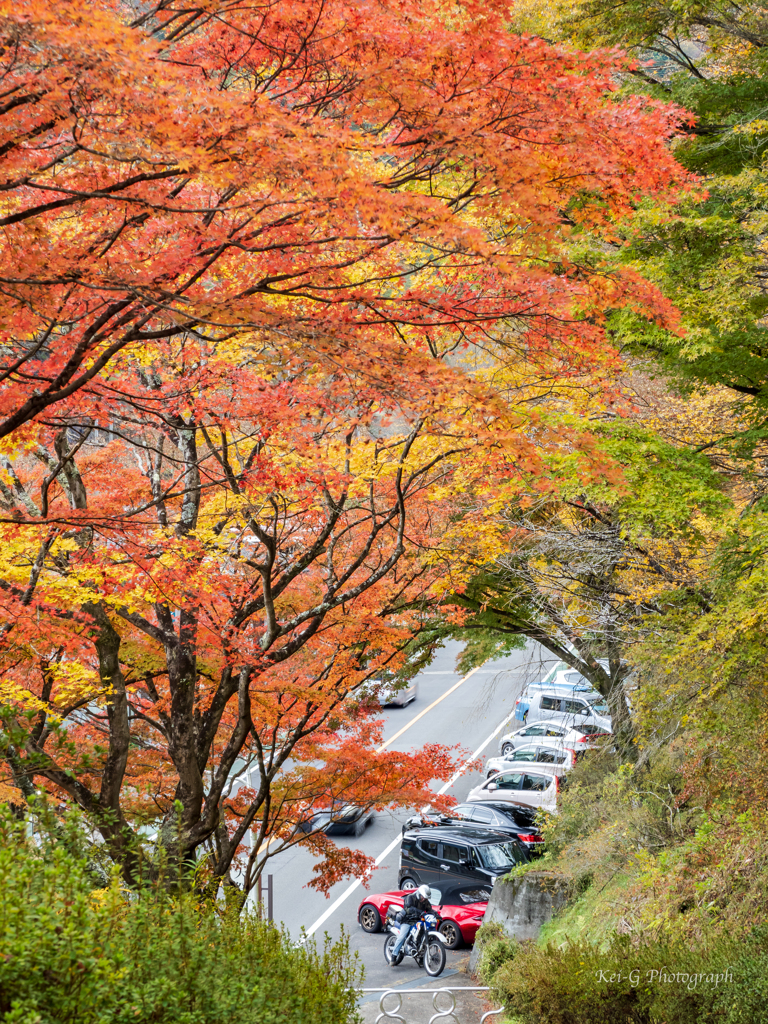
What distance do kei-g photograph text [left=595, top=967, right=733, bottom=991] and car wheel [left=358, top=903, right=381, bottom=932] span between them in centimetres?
1054

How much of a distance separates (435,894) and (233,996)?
1322cm

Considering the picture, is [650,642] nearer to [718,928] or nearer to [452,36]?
[718,928]

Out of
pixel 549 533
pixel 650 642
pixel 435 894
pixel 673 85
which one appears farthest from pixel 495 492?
pixel 435 894

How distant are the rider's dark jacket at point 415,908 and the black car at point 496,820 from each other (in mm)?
4476

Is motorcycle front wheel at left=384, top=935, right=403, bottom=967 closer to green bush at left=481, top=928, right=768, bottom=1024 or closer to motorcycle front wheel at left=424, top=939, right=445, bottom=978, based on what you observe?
motorcycle front wheel at left=424, top=939, right=445, bottom=978

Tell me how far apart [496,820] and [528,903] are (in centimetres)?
641

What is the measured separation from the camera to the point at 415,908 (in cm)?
1318

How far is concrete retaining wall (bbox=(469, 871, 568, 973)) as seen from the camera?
504 inches

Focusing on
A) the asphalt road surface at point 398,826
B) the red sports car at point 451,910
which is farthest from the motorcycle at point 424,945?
the red sports car at point 451,910

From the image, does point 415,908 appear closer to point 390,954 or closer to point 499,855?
point 390,954

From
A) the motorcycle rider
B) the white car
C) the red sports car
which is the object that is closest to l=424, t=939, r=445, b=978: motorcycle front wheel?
the motorcycle rider

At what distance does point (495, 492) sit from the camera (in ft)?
36.1

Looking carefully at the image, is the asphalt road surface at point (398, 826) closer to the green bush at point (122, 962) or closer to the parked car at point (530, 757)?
the green bush at point (122, 962)

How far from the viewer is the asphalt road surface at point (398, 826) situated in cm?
1536
